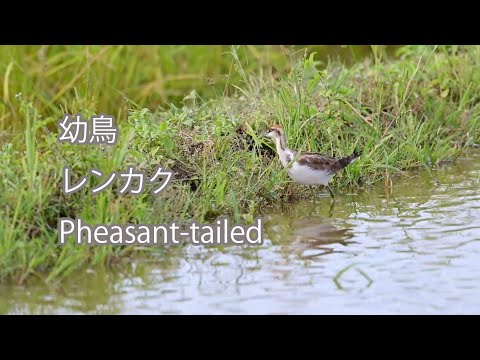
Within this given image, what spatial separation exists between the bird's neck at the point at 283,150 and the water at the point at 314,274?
1.37 feet

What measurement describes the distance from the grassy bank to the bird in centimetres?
14

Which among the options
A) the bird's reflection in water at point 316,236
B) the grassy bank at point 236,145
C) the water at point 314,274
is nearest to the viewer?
the water at point 314,274

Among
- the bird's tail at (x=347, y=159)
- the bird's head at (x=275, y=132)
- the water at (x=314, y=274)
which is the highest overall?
the bird's head at (x=275, y=132)

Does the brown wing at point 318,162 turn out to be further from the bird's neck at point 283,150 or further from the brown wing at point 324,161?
the bird's neck at point 283,150

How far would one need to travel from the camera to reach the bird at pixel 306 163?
8.38 metres

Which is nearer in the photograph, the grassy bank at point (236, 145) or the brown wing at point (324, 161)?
the grassy bank at point (236, 145)

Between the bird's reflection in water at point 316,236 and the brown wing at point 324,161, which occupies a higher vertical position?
the brown wing at point 324,161

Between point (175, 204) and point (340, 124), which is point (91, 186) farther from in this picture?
point (340, 124)

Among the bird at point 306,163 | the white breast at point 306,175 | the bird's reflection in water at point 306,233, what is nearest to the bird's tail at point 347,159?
the bird at point 306,163

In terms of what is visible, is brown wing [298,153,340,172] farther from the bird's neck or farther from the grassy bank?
the grassy bank

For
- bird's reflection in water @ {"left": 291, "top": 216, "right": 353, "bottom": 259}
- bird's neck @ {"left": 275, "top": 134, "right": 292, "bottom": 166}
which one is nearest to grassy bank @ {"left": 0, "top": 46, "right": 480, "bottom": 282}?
bird's neck @ {"left": 275, "top": 134, "right": 292, "bottom": 166}

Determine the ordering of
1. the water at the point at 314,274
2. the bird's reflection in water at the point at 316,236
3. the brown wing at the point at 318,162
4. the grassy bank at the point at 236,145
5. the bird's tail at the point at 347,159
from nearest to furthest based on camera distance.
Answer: the water at the point at 314,274 → the grassy bank at the point at 236,145 → the bird's reflection in water at the point at 316,236 → the brown wing at the point at 318,162 → the bird's tail at the point at 347,159

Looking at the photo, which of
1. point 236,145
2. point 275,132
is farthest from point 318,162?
point 236,145

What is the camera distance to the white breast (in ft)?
27.5
